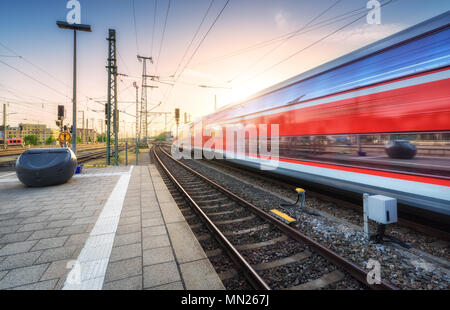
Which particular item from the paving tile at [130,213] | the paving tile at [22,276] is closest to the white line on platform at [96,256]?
the paving tile at [130,213]

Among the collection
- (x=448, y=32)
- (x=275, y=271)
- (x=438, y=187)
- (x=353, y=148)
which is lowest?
(x=275, y=271)

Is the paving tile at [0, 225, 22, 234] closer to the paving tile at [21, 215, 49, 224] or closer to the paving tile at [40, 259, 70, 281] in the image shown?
the paving tile at [21, 215, 49, 224]

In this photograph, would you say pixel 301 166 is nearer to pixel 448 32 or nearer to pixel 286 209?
pixel 286 209

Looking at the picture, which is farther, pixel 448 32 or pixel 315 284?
pixel 448 32

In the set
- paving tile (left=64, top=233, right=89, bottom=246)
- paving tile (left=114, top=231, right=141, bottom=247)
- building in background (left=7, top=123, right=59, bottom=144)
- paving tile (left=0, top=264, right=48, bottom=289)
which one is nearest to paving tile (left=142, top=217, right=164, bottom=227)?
paving tile (left=114, top=231, right=141, bottom=247)

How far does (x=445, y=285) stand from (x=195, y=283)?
9.96 feet

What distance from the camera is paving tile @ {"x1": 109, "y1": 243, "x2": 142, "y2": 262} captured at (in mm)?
2688

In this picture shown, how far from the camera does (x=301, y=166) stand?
5.68 meters

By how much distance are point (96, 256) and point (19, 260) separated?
3.20ft

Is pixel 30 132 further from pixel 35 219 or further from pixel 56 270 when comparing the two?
pixel 56 270

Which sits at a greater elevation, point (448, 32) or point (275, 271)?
point (448, 32)

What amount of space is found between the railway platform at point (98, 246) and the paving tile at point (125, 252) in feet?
0.04

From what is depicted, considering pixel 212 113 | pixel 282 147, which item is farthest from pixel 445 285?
pixel 212 113

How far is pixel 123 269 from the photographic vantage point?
2.42m
